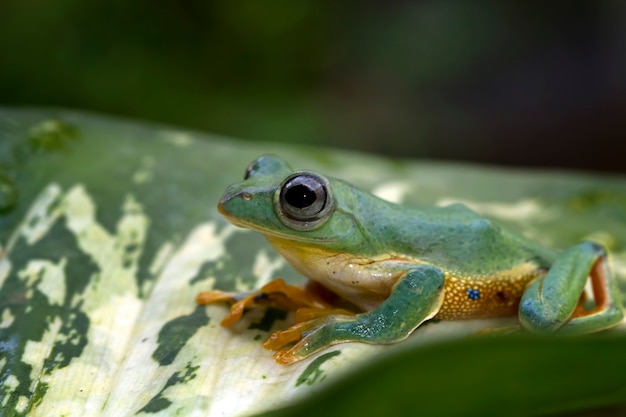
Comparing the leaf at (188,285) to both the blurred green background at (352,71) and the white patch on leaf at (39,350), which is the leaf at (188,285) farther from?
the blurred green background at (352,71)

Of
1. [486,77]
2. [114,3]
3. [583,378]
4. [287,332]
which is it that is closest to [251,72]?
[114,3]

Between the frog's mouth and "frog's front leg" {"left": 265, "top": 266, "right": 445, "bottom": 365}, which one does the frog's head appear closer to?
the frog's mouth

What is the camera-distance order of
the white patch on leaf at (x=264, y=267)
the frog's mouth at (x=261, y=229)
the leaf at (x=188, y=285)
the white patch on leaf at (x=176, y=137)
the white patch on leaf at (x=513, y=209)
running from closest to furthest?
the leaf at (x=188, y=285) < the frog's mouth at (x=261, y=229) < the white patch on leaf at (x=264, y=267) < the white patch on leaf at (x=513, y=209) < the white patch on leaf at (x=176, y=137)

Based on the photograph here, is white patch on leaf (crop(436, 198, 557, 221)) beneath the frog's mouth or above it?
above

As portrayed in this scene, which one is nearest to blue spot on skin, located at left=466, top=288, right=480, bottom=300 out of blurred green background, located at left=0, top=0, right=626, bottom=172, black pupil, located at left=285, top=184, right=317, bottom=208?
black pupil, located at left=285, top=184, right=317, bottom=208

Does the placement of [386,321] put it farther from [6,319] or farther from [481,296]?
[6,319]

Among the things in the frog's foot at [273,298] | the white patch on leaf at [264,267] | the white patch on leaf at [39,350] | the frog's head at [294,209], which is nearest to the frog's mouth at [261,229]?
the frog's head at [294,209]

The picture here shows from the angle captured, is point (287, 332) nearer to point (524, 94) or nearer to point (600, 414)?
point (600, 414)

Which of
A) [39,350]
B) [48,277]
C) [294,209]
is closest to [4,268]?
[48,277]
